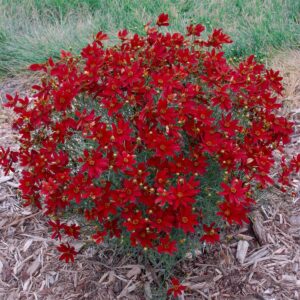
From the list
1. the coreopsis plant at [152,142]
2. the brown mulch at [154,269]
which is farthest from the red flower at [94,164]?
the brown mulch at [154,269]

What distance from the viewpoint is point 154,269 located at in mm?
2543

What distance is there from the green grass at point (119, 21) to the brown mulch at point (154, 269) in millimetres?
2158

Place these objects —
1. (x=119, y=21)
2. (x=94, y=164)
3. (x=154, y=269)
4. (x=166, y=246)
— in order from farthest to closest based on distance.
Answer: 1. (x=119, y=21)
2. (x=154, y=269)
3. (x=166, y=246)
4. (x=94, y=164)

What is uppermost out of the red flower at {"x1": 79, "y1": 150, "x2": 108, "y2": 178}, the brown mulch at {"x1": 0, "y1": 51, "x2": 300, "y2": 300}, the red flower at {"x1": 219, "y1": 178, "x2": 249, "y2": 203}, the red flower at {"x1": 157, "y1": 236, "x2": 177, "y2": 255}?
the red flower at {"x1": 79, "y1": 150, "x2": 108, "y2": 178}

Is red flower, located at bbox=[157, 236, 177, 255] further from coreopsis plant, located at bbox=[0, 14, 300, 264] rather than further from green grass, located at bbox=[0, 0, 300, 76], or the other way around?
green grass, located at bbox=[0, 0, 300, 76]

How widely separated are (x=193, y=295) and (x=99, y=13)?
3983 mm

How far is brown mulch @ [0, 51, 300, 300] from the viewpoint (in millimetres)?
2574

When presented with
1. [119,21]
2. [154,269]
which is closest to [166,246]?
[154,269]

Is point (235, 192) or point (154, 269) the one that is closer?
point (235, 192)

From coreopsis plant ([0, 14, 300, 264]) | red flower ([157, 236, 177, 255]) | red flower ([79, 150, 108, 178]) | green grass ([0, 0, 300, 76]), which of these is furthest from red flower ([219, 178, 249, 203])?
green grass ([0, 0, 300, 76])

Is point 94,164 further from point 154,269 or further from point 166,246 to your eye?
point 154,269

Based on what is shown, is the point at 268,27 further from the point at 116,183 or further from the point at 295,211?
the point at 116,183

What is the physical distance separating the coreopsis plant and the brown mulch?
12.6 inches

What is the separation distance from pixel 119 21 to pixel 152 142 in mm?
3904
